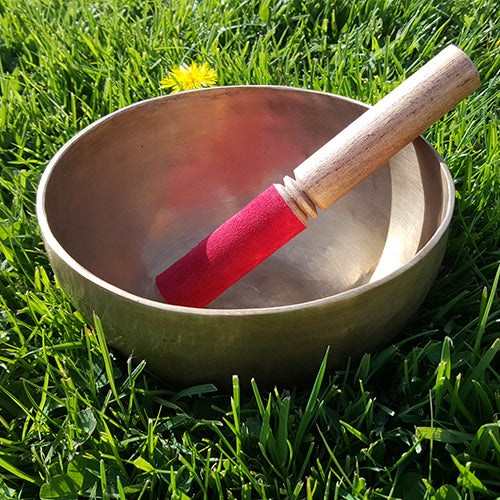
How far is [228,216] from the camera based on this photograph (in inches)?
59.2

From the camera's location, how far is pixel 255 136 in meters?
1.45

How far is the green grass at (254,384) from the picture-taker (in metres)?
0.97

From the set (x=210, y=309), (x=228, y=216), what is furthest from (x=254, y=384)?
(x=228, y=216)

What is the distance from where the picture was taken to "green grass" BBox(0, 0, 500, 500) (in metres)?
0.97

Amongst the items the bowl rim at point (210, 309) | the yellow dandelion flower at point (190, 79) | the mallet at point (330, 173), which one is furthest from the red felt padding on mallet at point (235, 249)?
the yellow dandelion flower at point (190, 79)

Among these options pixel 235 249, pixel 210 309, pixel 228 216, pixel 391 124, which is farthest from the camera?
pixel 228 216

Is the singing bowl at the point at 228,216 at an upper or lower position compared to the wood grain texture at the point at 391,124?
lower

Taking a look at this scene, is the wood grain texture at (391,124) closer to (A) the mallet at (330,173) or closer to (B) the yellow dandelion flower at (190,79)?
(A) the mallet at (330,173)

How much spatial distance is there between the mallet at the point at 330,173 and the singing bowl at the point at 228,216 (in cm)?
11

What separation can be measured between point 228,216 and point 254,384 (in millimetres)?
656

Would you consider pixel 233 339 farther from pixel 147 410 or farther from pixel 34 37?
pixel 34 37

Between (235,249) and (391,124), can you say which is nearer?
(391,124)

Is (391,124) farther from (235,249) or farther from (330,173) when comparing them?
(235,249)

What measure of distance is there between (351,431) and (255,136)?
744mm
